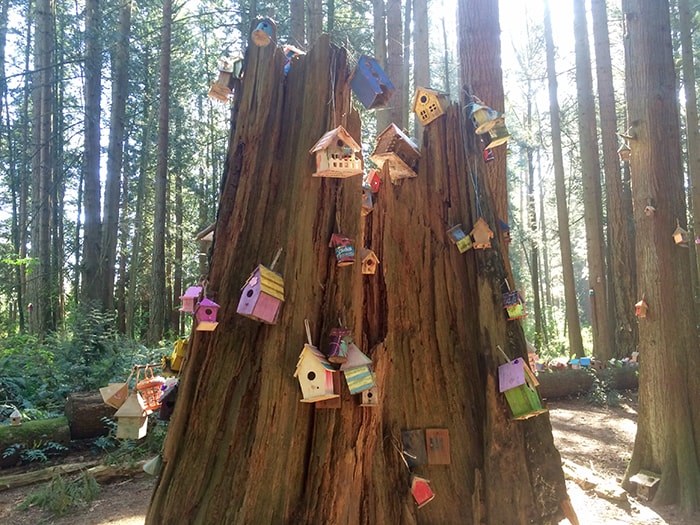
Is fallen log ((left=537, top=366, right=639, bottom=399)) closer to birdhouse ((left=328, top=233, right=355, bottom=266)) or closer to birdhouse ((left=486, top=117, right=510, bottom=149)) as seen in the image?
birdhouse ((left=486, top=117, right=510, bottom=149))

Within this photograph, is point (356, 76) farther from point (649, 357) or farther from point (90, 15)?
point (90, 15)

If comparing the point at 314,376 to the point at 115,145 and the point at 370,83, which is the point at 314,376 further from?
the point at 115,145

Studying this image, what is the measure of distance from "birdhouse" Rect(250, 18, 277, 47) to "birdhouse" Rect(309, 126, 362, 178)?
0.81 meters

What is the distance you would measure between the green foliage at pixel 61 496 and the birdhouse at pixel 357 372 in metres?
4.18

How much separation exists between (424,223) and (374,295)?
0.79m

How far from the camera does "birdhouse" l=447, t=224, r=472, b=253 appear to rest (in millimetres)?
3689

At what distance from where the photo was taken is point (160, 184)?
1259cm

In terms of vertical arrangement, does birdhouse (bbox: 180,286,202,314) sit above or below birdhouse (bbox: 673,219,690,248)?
below

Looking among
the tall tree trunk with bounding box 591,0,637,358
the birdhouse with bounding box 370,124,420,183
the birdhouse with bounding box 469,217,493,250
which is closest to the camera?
the birdhouse with bounding box 370,124,420,183

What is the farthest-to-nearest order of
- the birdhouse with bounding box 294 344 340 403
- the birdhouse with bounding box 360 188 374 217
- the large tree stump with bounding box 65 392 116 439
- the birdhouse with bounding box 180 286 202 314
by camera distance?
the large tree stump with bounding box 65 392 116 439 → the birdhouse with bounding box 360 188 374 217 → the birdhouse with bounding box 180 286 202 314 → the birdhouse with bounding box 294 344 340 403

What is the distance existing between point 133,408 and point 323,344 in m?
1.37

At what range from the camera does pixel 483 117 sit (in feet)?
12.1

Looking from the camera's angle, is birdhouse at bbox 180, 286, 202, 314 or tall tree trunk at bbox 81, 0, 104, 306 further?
tall tree trunk at bbox 81, 0, 104, 306

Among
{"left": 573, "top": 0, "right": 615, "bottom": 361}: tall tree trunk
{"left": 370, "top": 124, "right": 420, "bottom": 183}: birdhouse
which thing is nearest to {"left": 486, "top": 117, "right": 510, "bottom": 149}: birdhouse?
{"left": 370, "top": 124, "right": 420, "bottom": 183}: birdhouse
